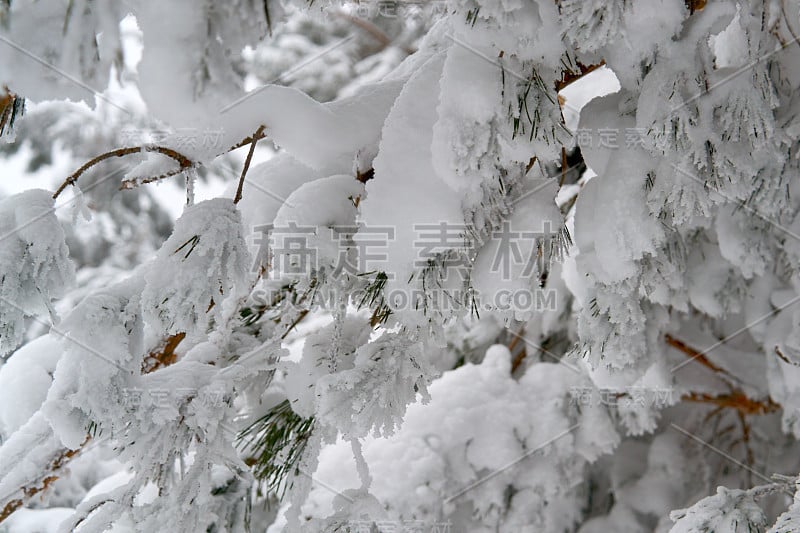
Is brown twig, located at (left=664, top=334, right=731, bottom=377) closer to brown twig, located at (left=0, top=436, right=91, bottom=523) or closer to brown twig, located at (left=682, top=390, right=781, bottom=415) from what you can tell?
brown twig, located at (left=682, top=390, right=781, bottom=415)

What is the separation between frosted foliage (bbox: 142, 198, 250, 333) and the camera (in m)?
1.02

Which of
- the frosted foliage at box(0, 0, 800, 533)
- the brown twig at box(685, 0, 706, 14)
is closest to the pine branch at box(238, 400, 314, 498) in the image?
the frosted foliage at box(0, 0, 800, 533)

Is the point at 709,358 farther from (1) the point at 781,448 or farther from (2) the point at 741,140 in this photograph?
(2) the point at 741,140

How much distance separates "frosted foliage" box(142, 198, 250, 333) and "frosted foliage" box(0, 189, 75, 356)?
7.0 inches

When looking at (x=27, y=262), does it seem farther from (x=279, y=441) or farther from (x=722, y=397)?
(x=722, y=397)

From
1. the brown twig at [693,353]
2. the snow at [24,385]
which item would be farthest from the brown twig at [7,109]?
the brown twig at [693,353]

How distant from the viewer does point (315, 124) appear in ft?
4.00

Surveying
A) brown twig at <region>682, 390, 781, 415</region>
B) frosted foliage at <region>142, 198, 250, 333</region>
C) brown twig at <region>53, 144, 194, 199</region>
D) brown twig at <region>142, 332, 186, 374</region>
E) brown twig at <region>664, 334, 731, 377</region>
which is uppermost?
brown twig at <region>53, 144, 194, 199</region>

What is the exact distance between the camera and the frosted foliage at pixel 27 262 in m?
1.02

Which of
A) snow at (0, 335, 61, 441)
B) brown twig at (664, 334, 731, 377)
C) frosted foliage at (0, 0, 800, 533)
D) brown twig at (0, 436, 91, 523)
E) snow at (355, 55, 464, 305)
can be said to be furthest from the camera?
brown twig at (664, 334, 731, 377)

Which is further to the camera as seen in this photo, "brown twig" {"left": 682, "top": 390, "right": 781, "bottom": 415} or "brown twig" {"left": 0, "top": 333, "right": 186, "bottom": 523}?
"brown twig" {"left": 682, "top": 390, "right": 781, "bottom": 415}

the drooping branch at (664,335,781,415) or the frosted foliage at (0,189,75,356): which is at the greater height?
the frosted foliage at (0,189,75,356)

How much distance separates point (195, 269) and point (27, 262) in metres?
0.30

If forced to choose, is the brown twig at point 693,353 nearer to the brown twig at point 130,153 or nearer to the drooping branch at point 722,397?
the drooping branch at point 722,397
